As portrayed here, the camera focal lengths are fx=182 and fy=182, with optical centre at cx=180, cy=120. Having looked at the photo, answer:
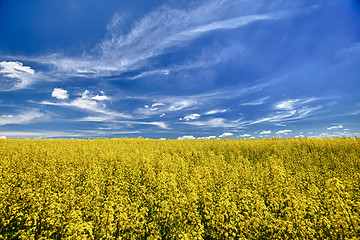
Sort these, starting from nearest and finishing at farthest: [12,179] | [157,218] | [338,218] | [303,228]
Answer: [303,228]
[338,218]
[157,218]
[12,179]

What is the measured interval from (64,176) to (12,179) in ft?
7.89

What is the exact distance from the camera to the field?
5082 millimetres

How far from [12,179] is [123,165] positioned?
5.17m

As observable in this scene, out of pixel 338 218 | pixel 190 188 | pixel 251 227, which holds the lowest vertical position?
pixel 251 227

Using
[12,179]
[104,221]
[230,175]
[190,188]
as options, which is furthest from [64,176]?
[230,175]

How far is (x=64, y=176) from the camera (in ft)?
28.7

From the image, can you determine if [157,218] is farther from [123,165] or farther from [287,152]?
[287,152]

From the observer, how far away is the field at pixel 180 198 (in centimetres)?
508

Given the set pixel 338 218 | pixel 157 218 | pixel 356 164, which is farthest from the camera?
pixel 356 164

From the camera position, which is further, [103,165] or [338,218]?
[103,165]

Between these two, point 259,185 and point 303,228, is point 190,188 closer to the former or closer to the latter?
point 303,228

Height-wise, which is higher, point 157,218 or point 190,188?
point 190,188

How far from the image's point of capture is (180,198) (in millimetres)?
5867

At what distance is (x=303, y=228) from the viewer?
4863mm
